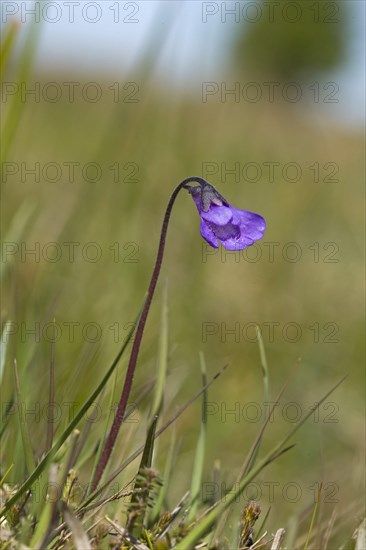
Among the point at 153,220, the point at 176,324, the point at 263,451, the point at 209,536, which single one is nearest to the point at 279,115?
the point at 153,220

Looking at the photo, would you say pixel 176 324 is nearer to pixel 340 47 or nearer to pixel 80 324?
pixel 80 324

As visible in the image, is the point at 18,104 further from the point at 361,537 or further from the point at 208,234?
the point at 361,537

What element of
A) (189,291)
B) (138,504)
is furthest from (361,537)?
(189,291)
